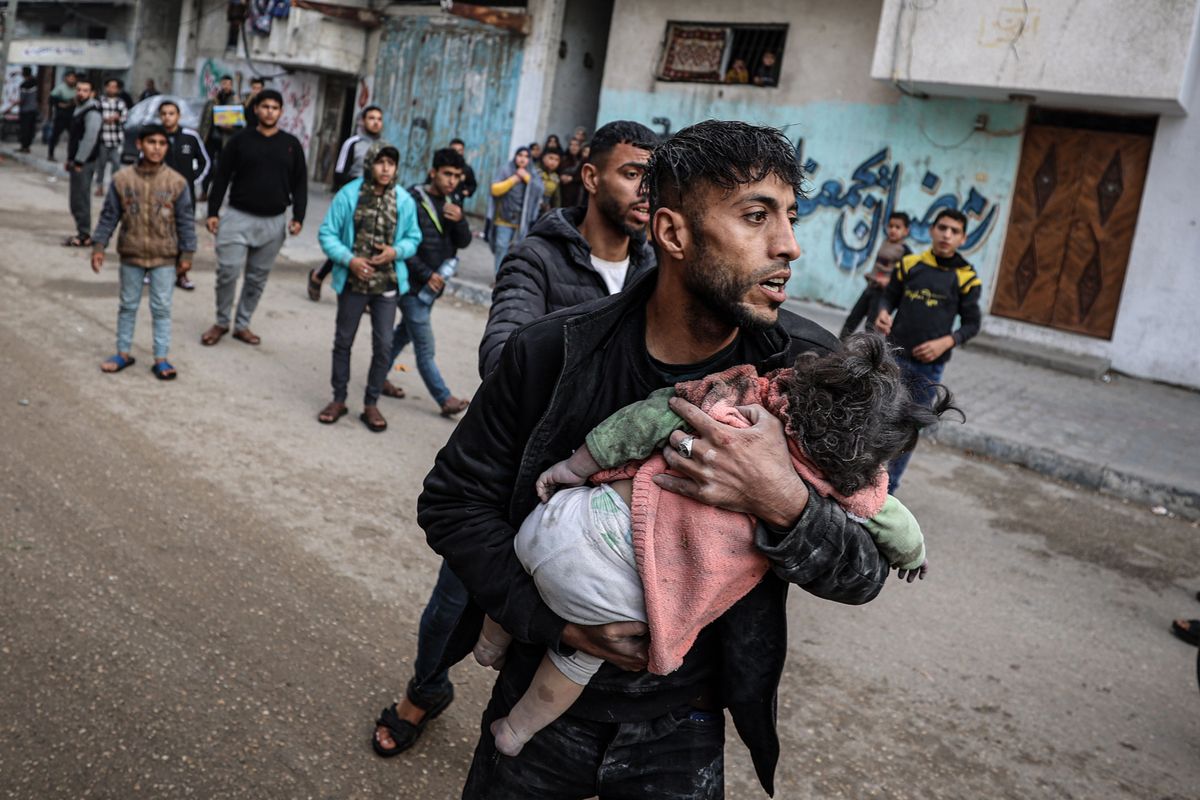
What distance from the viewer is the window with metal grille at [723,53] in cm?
1664

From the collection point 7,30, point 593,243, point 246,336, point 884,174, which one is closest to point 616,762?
point 593,243

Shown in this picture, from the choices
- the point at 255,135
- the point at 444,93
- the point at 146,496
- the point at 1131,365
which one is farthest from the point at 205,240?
the point at 1131,365

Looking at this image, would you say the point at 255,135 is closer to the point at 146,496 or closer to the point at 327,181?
the point at 146,496

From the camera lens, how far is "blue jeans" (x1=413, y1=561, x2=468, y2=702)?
3348 mm

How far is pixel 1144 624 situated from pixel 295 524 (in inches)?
167

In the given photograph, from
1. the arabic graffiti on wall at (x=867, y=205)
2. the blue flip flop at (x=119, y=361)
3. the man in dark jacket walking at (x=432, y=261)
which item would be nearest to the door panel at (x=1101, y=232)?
the arabic graffiti on wall at (x=867, y=205)

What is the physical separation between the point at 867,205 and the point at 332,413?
10.3 m

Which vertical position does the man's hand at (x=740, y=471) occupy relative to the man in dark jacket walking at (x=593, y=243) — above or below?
below

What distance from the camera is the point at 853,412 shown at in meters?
1.74

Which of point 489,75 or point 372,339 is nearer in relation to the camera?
point 372,339

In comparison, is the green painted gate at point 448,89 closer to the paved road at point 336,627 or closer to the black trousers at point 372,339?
the black trousers at point 372,339

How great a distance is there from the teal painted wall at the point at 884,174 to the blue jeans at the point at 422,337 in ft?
24.4

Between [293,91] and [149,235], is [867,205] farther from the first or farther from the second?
[293,91]

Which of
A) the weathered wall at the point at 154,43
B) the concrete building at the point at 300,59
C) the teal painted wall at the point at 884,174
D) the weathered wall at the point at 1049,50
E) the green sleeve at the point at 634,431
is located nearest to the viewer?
the green sleeve at the point at 634,431
